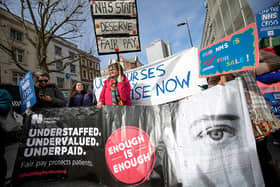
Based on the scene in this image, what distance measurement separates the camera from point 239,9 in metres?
8.04

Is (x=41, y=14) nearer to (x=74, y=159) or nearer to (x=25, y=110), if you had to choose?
(x=25, y=110)

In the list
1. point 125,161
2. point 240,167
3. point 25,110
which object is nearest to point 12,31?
point 25,110

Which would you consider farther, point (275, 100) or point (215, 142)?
point (275, 100)

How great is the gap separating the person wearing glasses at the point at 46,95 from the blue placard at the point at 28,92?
22 cm

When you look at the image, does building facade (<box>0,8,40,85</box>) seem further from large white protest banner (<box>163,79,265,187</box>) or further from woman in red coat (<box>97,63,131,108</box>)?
large white protest banner (<box>163,79,265,187</box>)

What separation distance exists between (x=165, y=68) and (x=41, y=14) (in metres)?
8.64

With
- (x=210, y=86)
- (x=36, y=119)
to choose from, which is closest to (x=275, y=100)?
(x=210, y=86)

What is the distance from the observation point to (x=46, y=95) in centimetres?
223

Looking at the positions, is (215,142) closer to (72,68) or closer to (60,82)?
(60,82)

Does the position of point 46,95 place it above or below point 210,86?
above

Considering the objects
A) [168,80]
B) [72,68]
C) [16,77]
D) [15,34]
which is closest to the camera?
[168,80]

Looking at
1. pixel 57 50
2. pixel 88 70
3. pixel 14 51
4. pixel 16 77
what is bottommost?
pixel 16 77

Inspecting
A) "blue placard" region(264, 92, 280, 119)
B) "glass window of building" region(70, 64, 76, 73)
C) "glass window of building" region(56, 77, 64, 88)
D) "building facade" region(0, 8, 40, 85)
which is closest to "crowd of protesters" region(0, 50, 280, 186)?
"blue placard" region(264, 92, 280, 119)

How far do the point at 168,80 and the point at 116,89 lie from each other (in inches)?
40.2
